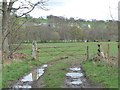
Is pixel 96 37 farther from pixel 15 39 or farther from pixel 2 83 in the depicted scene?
pixel 2 83

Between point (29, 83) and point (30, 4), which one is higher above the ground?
point (30, 4)

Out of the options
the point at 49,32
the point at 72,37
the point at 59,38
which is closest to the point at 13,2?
the point at 49,32

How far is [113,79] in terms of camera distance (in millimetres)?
12961

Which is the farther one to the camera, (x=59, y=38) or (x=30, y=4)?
(x=59, y=38)

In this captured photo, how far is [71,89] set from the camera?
11.5 metres

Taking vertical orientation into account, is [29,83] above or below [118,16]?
below

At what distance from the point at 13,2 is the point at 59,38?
43.9 m

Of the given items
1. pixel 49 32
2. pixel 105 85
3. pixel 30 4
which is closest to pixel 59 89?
pixel 105 85

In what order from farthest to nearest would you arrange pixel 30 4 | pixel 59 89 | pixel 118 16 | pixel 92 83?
1. pixel 30 4
2. pixel 118 16
3. pixel 92 83
4. pixel 59 89

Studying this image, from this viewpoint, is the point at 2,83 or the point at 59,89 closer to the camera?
the point at 59,89

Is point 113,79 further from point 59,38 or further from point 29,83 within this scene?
point 59,38

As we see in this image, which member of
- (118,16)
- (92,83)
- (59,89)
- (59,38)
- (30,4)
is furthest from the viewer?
(59,38)

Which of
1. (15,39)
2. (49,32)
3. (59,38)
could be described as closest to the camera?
(15,39)

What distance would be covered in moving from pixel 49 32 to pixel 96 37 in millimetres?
13381
